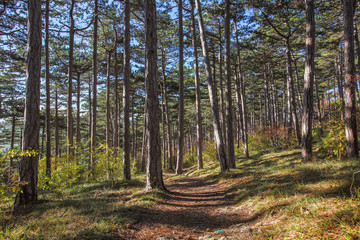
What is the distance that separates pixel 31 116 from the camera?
5043 millimetres

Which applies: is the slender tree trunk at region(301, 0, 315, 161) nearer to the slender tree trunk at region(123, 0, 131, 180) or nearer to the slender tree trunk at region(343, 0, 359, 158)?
the slender tree trunk at region(343, 0, 359, 158)

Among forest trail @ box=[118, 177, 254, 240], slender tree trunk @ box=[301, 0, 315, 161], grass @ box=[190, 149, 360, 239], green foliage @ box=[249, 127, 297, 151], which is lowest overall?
forest trail @ box=[118, 177, 254, 240]

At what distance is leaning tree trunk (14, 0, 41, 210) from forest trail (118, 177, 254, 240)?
3.20 metres

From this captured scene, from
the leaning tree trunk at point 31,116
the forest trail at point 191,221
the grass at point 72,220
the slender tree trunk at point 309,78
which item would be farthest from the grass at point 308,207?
the leaning tree trunk at point 31,116

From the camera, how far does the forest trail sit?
3.24 m

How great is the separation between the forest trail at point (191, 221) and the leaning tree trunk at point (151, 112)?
35.3 inches

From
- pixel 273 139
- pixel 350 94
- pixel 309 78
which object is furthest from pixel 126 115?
pixel 273 139

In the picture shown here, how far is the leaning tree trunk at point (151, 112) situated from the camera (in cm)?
615

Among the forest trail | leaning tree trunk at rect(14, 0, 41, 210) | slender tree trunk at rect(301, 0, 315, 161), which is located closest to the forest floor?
the forest trail

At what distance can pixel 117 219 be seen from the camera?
3.75 meters

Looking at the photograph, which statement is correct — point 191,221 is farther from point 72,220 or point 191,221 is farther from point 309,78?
point 309,78

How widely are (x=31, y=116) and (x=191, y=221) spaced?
16.5ft

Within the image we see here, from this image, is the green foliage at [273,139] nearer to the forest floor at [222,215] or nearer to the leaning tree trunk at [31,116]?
the forest floor at [222,215]

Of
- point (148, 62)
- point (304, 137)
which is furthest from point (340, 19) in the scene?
point (148, 62)
